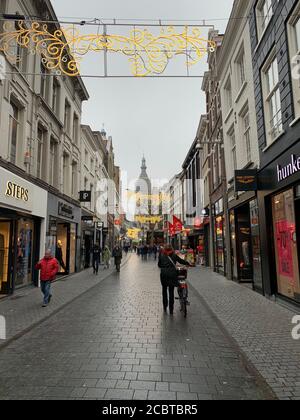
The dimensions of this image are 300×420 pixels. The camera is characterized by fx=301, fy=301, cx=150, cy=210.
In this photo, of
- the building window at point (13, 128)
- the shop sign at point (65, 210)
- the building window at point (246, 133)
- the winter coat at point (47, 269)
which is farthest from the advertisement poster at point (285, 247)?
the shop sign at point (65, 210)

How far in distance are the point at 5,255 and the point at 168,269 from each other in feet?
21.0

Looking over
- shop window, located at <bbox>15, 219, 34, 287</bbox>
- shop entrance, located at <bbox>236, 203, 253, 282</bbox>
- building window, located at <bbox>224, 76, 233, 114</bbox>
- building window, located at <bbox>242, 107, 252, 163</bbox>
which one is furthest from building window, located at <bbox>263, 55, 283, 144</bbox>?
shop window, located at <bbox>15, 219, 34, 287</bbox>

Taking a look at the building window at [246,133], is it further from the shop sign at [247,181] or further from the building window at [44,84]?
the building window at [44,84]

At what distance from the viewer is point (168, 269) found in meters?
8.01

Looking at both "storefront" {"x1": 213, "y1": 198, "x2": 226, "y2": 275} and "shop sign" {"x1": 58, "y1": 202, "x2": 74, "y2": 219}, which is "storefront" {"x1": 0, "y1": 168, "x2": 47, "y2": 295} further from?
"storefront" {"x1": 213, "y1": 198, "x2": 226, "y2": 275}

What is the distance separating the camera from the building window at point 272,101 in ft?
31.7

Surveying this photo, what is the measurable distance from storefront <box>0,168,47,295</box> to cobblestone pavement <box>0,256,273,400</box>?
395 centimetres

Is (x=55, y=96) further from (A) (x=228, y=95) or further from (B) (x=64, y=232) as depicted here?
(A) (x=228, y=95)

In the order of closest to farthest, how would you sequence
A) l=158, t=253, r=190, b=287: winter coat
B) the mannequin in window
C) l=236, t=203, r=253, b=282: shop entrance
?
l=158, t=253, r=190, b=287: winter coat, l=236, t=203, r=253, b=282: shop entrance, the mannequin in window

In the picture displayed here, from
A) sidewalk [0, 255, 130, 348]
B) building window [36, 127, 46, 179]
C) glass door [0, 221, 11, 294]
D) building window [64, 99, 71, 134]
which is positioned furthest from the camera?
building window [64, 99, 71, 134]

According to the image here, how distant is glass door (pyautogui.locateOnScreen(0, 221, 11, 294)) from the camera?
10.7 meters

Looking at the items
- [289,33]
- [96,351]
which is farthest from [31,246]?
[289,33]

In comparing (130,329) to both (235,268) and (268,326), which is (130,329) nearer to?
(268,326)
